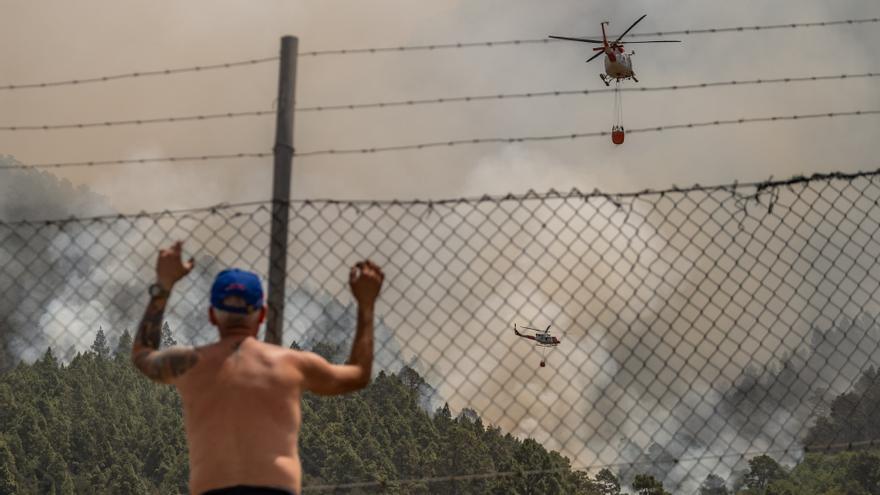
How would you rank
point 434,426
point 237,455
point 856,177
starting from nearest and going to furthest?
point 237,455 → point 856,177 → point 434,426

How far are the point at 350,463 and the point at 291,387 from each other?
122m

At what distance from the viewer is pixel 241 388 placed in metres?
5.31

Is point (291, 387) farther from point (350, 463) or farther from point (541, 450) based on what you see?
point (350, 463)

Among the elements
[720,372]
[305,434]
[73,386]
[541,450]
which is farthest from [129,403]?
[720,372]

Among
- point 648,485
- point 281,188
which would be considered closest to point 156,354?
point 281,188

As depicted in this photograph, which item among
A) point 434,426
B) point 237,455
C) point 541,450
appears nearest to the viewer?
point 237,455

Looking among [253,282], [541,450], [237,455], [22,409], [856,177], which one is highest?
[22,409]

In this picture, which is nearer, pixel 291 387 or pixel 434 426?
pixel 291 387

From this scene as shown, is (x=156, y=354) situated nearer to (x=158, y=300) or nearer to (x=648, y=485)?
(x=158, y=300)

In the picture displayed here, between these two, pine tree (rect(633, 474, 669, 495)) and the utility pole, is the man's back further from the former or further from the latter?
pine tree (rect(633, 474, 669, 495))

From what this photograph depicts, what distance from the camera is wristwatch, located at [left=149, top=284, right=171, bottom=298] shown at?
5.83 metres

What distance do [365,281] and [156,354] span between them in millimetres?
1006

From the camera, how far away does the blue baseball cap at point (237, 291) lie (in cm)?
549

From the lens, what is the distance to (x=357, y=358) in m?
5.66
